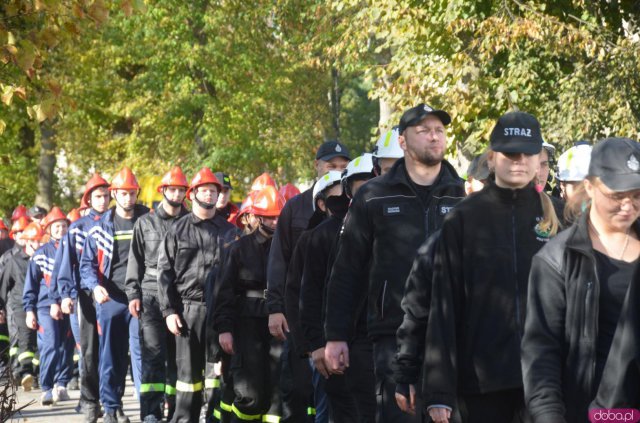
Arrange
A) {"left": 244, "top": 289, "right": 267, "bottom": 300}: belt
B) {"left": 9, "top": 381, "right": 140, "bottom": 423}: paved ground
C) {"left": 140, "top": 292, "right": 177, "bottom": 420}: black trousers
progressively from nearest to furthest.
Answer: {"left": 244, "top": 289, "right": 267, "bottom": 300}: belt < {"left": 140, "top": 292, "right": 177, "bottom": 420}: black trousers < {"left": 9, "top": 381, "right": 140, "bottom": 423}: paved ground

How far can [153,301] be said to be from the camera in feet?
45.3

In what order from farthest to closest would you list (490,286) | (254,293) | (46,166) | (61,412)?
1. (46,166)
2. (61,412)
3. (254,293)
4. (490,286)

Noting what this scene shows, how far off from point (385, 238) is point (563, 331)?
244 cm

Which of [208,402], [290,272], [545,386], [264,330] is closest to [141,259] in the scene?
[208,402]

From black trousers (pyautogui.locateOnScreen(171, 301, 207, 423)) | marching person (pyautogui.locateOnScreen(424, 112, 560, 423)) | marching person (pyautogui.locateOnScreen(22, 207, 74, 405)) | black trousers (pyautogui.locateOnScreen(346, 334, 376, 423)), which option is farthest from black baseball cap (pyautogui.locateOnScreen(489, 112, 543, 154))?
marching person (pyautogui.locateOnScreen(22, 207, 74, 405))

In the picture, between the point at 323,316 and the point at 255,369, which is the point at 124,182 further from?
the point at 323,316

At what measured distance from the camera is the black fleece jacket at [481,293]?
20.5ft

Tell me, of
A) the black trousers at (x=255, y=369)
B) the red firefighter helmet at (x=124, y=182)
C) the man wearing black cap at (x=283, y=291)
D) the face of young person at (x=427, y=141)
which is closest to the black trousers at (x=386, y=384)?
the face of young person at (x=427, y=141)

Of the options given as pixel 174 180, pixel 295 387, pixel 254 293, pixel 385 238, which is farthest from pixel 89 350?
pixel 385 238

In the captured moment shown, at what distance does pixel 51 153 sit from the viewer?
39812mm

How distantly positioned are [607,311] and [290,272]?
4.91 m

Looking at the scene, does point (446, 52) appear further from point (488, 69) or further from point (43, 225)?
point (43, 225)

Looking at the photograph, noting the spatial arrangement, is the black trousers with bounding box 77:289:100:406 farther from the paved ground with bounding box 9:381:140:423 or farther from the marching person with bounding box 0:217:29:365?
the marching person with bounding box 0:217:29:365

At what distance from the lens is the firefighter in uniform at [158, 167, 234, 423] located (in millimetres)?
12844
